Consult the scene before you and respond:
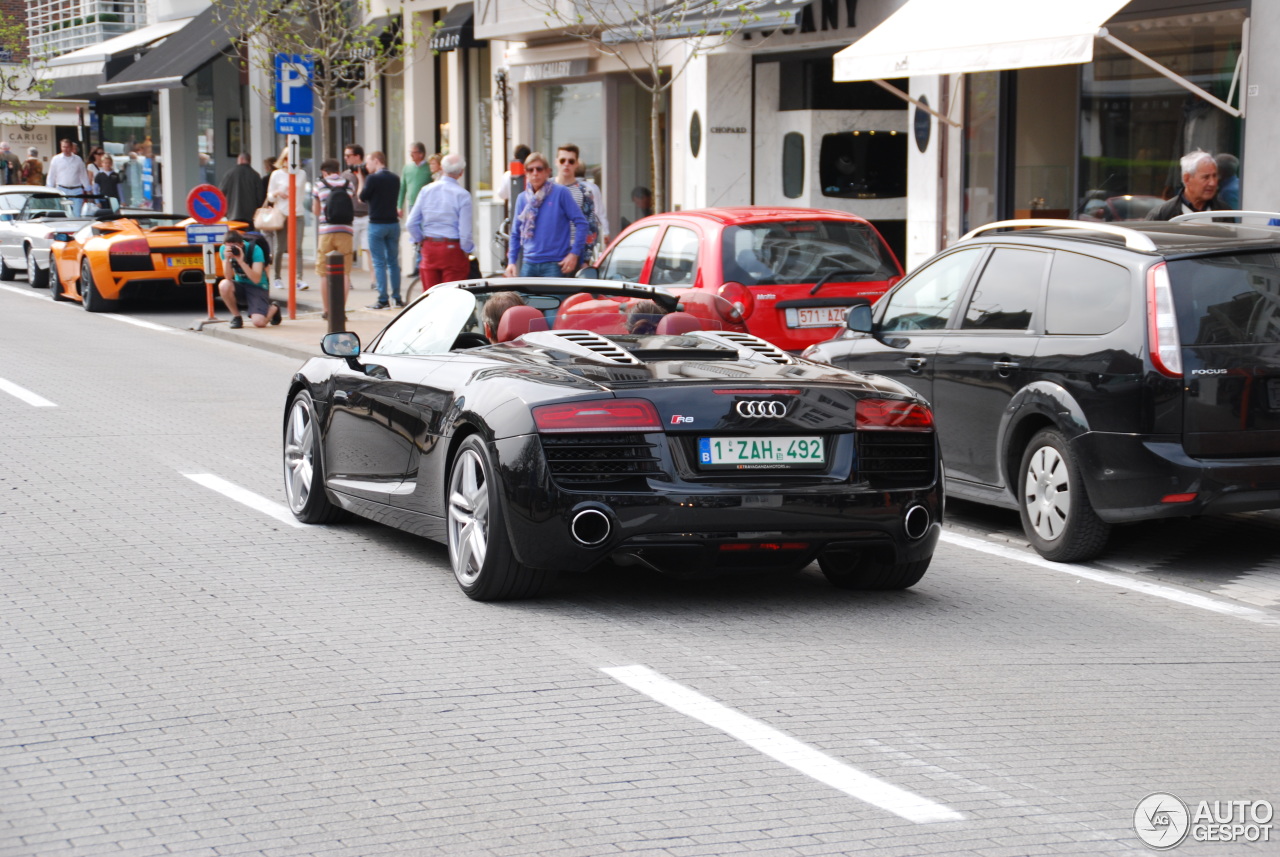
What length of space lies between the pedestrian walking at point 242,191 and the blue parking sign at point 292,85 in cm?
379

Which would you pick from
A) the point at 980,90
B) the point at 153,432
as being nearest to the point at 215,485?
the point at 153,432

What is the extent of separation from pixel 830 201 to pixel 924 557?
14764 mm

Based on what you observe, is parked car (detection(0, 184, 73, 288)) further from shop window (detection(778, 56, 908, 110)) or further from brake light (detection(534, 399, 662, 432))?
brake light (detection(534, 399, 662, 432))

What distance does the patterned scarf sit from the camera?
1576 centimetres

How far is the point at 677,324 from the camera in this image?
25.2ft

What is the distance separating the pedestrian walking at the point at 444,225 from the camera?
18156 millimetres

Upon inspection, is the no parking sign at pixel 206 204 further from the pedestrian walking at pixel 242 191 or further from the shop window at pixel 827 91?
the shop window at pixel 827 91

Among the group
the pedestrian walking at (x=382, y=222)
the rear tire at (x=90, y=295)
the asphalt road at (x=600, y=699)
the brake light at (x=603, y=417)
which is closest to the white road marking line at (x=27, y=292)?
the rear tire at (x=90, y=295)

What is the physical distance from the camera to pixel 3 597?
6.89 meters

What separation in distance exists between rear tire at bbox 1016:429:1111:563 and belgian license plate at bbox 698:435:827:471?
2.01 m

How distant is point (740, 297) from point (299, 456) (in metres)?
4.02

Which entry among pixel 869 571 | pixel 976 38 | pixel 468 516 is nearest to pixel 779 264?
pixel 976 38

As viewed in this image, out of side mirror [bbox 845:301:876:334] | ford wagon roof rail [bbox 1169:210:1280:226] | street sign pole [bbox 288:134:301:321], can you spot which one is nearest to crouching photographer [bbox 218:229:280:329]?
street sign pole [bbox 288:134:301:321]

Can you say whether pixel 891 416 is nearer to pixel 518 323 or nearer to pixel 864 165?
pixel 518 323
